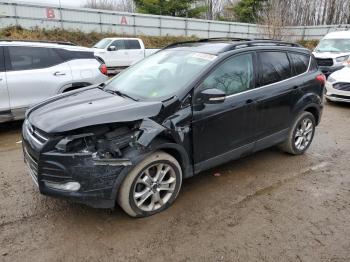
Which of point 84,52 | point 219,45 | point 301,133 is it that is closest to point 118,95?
point 219,45

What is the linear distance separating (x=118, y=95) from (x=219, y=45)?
143 cm

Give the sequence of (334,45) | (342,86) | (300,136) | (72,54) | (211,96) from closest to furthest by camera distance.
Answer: (211,96) < (300,136) < (72,54) < (342,86) < (334,45)

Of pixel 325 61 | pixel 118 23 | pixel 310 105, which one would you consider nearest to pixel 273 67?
pixel 310 105

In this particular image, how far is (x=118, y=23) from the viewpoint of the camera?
2305 centimetres

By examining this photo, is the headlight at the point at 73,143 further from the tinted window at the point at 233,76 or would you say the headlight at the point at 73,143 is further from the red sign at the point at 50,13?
the red sign at the point at 50,13

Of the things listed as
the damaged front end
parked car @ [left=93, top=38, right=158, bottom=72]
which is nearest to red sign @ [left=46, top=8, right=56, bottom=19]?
parked car @ [left=93, top=38, right=158, bottom=72]

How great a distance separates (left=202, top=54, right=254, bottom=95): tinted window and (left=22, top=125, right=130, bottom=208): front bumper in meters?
1.45

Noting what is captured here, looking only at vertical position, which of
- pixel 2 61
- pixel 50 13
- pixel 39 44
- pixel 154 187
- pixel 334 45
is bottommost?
pixel 154 187

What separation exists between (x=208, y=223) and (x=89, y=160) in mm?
1365

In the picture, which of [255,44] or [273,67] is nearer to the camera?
[255,44]

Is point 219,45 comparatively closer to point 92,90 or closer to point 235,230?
point 92,90

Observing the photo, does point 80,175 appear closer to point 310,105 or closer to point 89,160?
point 89,160

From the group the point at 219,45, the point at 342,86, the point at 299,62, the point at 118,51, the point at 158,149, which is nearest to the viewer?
the point at 158,149

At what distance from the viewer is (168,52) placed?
4.42 metres
